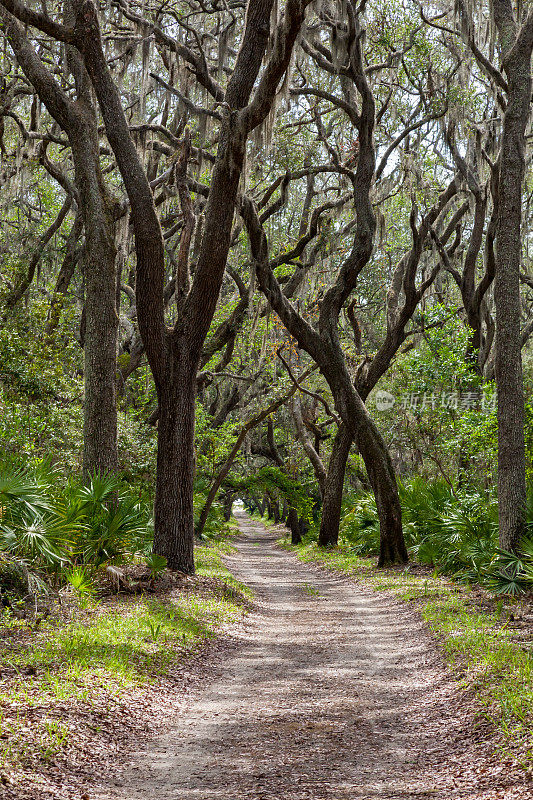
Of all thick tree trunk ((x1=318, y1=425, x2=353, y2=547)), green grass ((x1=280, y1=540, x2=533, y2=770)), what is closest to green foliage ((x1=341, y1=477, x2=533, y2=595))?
green grass ((x1=280, y1=540, x2=533, y2=770))

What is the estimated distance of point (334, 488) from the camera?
60.9 ft

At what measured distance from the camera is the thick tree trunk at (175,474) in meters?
10.4

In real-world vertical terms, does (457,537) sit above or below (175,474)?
below

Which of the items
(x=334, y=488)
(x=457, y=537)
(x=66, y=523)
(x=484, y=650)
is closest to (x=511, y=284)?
(x=457, y=537)

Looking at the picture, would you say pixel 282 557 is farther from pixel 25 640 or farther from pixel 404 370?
pixel 25 640

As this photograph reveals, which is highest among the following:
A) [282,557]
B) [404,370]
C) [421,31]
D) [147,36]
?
[421,31]

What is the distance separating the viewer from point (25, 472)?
8.16 metres

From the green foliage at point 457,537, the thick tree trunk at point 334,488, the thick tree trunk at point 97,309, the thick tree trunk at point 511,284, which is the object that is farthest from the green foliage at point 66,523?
the thick tree trunk at point 334,488

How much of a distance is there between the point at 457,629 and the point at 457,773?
352 centimetres

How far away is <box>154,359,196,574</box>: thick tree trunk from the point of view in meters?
10.4

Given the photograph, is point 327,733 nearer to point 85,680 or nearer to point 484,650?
point 85,680

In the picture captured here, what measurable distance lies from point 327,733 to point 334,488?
536 inches

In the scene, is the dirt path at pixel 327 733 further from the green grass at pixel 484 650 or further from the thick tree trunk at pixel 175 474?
the thick tree trunk at pixel 175 474

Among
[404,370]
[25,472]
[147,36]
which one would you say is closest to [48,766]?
[25,472]
